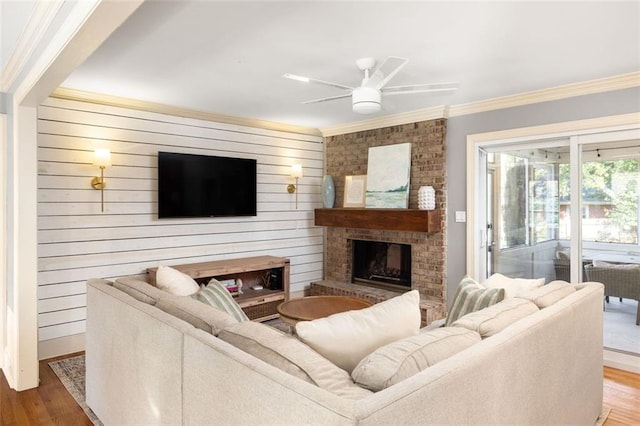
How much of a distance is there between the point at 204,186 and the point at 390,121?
227 cm

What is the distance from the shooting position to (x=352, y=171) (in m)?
5.41

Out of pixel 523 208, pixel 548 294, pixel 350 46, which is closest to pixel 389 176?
pixel 523 208

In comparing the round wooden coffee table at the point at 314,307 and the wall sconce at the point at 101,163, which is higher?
the wall sconce at the point at 101,163

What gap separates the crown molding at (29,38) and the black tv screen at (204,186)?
143cm

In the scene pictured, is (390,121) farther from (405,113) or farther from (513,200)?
(513,200)

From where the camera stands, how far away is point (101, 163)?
147 inches

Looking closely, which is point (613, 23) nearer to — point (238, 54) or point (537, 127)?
point (537, 127)

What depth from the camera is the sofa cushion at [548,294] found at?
7.08 feet

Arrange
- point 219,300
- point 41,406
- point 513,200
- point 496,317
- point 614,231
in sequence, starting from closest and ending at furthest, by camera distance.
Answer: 1. point 496,317
2. point 219,300
3. point 41,406
4. point 614,231
5. point 513,200

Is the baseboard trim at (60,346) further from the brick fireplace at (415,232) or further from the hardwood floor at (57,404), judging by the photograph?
the brick fireplace at (415,232)

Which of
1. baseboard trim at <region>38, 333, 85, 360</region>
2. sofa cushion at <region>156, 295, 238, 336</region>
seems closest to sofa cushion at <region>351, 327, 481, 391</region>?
sofa cushion at <region>156, 295, 238, 336</region>

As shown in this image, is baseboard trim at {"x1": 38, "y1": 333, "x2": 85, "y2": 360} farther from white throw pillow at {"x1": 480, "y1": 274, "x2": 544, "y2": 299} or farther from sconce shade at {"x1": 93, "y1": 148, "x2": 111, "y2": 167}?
white throw pillow at {"x1": 480, "y1": 274, "x2": 544, "y2": 299}

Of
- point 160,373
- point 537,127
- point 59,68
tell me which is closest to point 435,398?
point 160,373

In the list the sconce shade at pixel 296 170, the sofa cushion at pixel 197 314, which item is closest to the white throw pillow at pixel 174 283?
the sofa cushion at pixel 197 314
